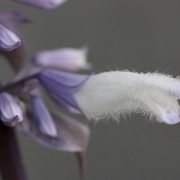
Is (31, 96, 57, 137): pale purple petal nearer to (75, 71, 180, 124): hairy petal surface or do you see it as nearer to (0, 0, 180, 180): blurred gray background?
(75, 71, 180, 124): hairy petal surface

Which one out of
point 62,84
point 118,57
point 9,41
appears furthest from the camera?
point 118,57

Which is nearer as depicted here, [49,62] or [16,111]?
[16,111]

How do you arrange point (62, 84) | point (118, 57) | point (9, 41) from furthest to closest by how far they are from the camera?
point (118, 57), point (62, 84), point (9, 41)

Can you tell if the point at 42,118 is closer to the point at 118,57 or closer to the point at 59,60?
the point at 59,60

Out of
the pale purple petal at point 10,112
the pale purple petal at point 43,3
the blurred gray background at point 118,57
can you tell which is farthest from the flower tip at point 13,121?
the blurred gray background at point 118,57

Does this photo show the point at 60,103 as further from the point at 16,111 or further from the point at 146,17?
the point at 146,17

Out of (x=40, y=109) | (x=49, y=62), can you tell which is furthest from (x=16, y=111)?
(x=49, y=62)

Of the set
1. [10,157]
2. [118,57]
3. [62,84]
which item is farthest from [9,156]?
[118,57]
